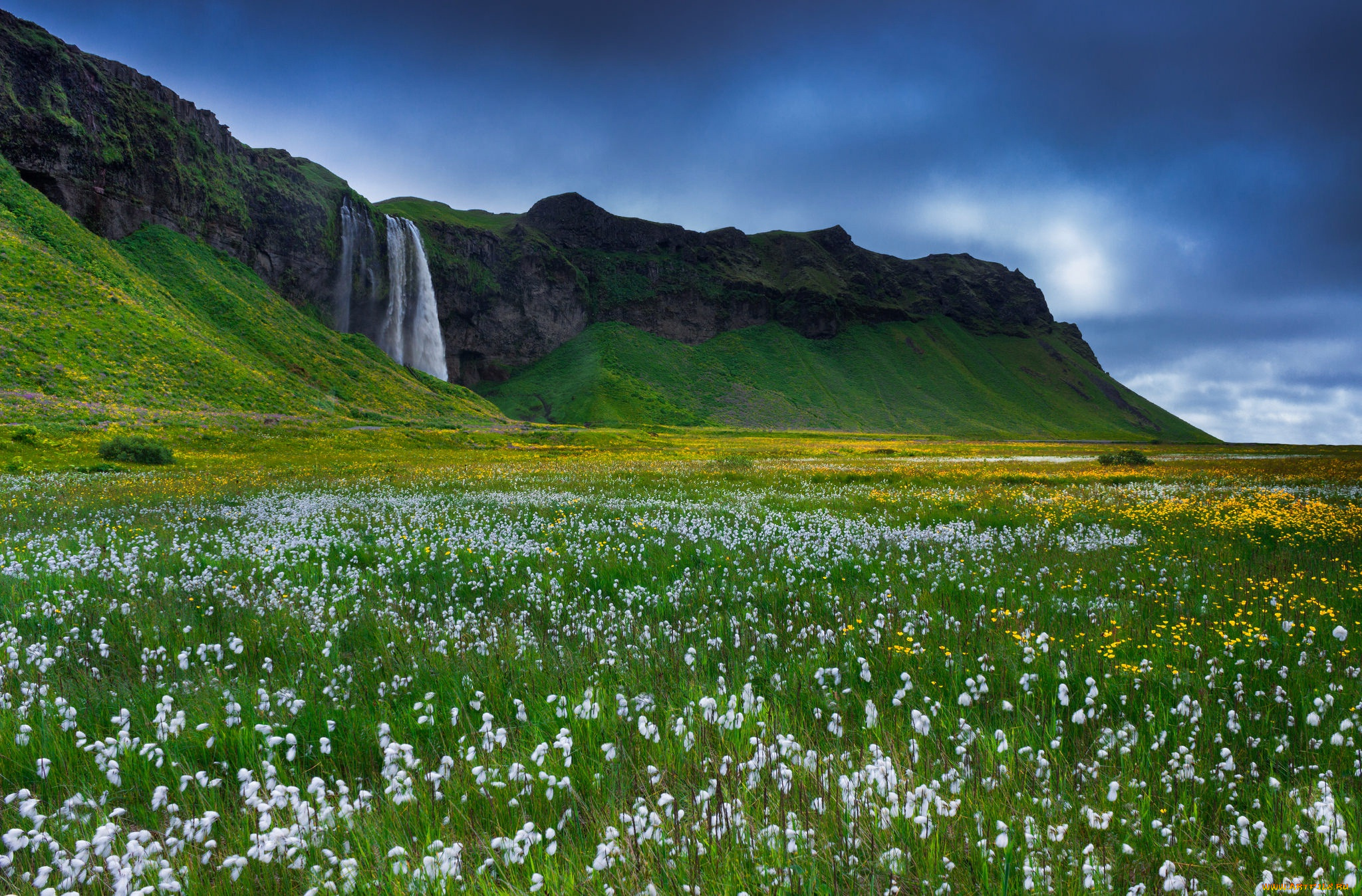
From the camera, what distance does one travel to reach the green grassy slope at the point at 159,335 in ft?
160

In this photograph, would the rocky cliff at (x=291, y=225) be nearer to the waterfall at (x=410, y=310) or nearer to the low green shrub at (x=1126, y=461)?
the waterfall at (x=410, y=310)

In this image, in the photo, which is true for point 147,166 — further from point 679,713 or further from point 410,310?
point 679,713

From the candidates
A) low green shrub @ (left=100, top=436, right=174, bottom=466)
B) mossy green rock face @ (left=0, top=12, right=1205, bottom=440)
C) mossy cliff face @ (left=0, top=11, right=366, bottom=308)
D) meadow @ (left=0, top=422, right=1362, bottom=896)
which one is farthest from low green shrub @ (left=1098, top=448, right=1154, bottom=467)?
mossy cliff face @ (left=0, top=11, right=366, bottom=308)

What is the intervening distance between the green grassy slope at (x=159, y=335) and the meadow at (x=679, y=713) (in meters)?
52.7

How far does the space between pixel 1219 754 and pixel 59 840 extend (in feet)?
19.8

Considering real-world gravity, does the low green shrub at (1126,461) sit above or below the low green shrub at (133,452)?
above

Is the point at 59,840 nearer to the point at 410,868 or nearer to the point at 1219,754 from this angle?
the point at 410,868

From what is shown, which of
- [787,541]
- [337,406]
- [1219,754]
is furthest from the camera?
[337,406]

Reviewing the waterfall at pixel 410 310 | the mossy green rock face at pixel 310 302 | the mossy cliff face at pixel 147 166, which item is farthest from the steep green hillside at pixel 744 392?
the mossy cliff face at pixel 147 166

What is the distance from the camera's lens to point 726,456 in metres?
46.7

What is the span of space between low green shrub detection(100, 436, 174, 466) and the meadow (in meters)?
24.0

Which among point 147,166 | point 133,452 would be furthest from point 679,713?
point 147,166

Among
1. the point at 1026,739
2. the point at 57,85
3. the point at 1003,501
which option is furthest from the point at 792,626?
the point at 57,85

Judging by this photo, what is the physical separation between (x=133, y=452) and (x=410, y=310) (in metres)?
119
